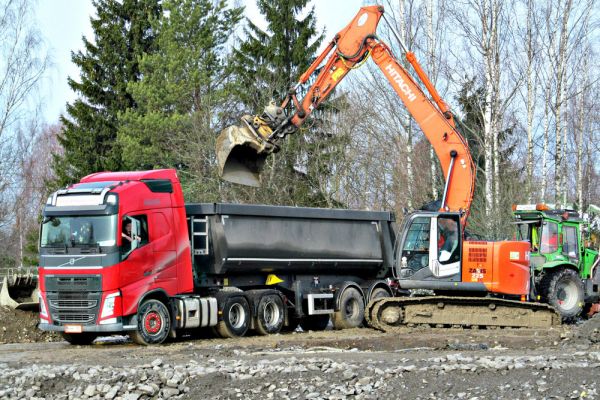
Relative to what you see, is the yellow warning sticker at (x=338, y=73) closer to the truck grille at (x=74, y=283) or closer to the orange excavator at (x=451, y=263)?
the orange excavator at (x=451, y=263)

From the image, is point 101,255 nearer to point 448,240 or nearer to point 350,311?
point 350,311


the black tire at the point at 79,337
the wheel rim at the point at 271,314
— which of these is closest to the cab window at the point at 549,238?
the wheel rim at the point at 271,314

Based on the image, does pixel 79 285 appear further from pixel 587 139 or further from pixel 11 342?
pixel 587 139

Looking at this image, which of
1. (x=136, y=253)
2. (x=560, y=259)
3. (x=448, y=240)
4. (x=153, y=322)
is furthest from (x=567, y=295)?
(x=136, y=253)

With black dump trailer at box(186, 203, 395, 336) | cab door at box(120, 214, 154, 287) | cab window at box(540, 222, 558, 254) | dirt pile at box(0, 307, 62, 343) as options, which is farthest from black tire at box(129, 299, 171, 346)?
cab window at box(540, 222, 558, 254)

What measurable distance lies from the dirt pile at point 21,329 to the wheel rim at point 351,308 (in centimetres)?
651

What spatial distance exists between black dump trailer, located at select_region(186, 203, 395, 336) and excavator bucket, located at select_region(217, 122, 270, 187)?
0.66 metres

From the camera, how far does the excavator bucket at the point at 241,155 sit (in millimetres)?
17703

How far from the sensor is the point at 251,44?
37.2 meters

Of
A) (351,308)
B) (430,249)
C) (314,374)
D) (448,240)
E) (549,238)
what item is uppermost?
(549,238)

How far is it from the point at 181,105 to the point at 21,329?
18493 mm

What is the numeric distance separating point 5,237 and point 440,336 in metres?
43.9

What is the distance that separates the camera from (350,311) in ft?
67.3

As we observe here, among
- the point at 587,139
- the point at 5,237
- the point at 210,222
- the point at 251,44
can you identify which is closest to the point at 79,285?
the point at 210,222
